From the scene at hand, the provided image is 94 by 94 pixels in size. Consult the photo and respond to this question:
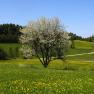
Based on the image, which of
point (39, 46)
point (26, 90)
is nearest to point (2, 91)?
point (26, 90)

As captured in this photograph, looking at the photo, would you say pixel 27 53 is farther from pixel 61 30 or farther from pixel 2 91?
pixel 2 91

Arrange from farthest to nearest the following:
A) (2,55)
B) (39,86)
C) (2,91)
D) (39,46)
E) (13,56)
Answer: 1. (13,56)
2. (2,55)
3. (39,46)
4. (39,86)
5. (2,91)

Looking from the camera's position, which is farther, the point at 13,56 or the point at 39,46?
the point at 13,56

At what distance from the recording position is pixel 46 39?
252 feet

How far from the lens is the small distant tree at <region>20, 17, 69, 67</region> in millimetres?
76562

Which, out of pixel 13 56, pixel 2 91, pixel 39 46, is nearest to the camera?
pixel 2 91

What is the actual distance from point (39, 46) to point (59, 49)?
206 inches

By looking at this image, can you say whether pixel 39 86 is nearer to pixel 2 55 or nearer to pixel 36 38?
pixel 36 38

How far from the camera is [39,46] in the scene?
3002 inches

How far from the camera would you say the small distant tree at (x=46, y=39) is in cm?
7656

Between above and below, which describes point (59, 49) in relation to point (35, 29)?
below

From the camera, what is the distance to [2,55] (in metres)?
129

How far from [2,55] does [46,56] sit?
2149 inches

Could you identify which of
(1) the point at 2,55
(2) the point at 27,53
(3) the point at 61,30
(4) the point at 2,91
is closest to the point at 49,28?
(3) the point at 61,30
